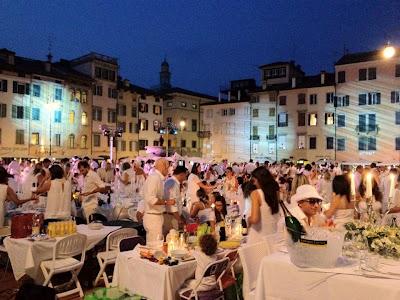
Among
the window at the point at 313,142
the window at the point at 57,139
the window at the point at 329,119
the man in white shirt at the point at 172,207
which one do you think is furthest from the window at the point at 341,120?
the man in white shirt at the point at 172,207

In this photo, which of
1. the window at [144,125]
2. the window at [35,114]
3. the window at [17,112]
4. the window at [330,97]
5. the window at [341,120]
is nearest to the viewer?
the window at [17,112]

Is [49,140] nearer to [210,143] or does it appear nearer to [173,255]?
[210,143]

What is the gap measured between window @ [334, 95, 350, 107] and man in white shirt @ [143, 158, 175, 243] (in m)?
41.1

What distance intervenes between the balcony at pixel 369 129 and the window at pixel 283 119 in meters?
8.08

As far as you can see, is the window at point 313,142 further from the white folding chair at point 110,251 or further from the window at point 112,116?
the white folding chair at point 110,251

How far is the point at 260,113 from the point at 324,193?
37019 millimetres

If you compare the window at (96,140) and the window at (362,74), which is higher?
the window at (362,74)

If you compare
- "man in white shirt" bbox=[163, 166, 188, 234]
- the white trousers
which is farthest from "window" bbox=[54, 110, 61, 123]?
the white trousers

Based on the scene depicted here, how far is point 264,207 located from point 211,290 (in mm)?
1233

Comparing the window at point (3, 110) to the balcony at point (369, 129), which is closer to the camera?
the window at point (3, 110)

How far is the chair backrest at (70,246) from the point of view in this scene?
6.26 metres

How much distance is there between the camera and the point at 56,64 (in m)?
48.9

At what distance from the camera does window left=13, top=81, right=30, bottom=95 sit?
133ft

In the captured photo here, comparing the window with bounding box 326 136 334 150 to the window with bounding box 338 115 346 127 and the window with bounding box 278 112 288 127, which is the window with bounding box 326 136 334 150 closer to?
the window with bounding box 338 115 346 127
